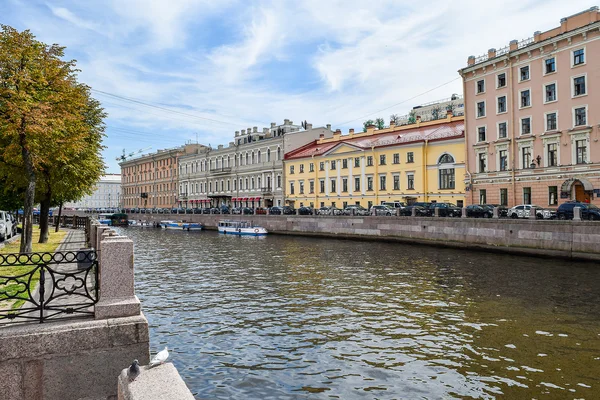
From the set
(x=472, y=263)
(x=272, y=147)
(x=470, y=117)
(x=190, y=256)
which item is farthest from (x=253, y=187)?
(x=472, y=263)

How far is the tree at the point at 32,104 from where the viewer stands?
1418cm

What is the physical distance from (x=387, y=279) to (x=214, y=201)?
64.4 m

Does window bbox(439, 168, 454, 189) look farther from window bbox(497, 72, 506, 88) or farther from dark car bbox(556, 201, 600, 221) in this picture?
dark car bbox(556, 201, 600, 221)

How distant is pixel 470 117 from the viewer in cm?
4144

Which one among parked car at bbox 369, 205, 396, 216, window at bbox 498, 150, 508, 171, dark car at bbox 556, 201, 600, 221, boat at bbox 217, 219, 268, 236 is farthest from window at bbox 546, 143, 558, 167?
boat at bbox 217, 219, 268, 236

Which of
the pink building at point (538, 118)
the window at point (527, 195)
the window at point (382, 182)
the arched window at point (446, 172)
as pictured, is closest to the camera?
the pink building at point (538, 118)

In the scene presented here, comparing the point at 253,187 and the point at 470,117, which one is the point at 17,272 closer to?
the point at 470,117

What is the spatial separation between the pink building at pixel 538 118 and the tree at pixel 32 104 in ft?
102

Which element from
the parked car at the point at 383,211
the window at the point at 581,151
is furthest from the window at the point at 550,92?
the parked car at the point at 383,211

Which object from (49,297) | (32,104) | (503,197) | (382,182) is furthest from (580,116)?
(49,297)

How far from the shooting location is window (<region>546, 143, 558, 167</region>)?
1344 inches

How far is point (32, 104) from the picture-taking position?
45.8ft

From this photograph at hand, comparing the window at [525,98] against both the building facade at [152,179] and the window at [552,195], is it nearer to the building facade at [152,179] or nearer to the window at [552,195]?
the window at [552,195]

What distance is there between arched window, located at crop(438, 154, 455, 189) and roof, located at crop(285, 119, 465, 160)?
2004 millimetres
